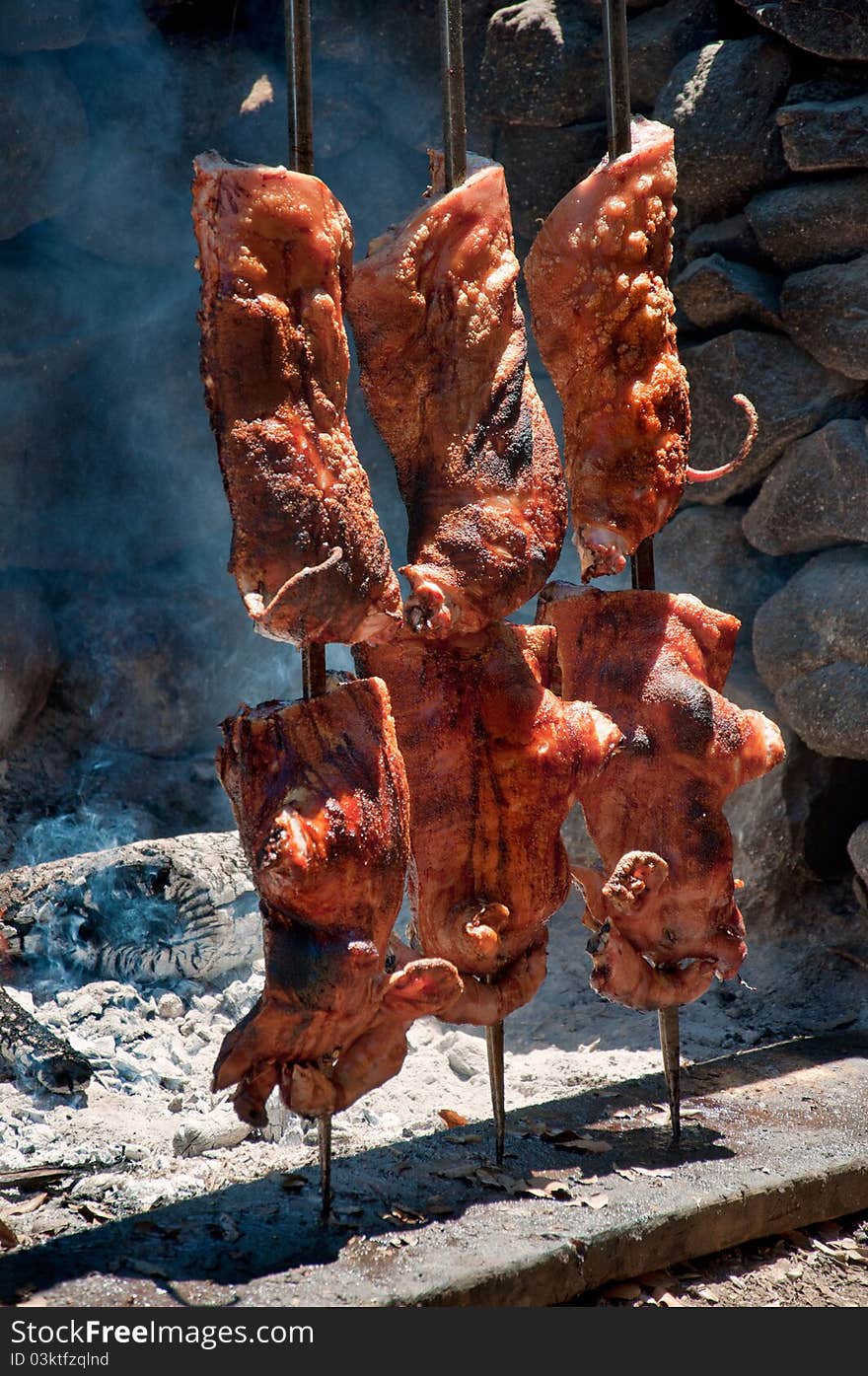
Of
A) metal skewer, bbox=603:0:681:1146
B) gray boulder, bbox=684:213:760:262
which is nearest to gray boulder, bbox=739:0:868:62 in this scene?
gray boulder, bbox=684:213:760:262

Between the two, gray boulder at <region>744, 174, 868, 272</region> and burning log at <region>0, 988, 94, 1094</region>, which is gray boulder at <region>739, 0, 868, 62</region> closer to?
gray boulder at <region>744, 174, 868, 272</region>

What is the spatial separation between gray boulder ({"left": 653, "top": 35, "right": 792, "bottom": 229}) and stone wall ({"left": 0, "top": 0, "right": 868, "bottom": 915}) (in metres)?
0.01

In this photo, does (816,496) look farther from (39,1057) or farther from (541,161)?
(39,1057)

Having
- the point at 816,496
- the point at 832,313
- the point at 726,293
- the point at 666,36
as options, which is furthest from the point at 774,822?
the point at 666,36

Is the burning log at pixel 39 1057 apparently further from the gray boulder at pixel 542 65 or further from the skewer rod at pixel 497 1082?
the gray boulder at pixel 542 65

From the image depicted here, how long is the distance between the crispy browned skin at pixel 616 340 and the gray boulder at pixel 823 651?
2.04m

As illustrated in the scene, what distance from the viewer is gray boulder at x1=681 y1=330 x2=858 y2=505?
16.1 ft

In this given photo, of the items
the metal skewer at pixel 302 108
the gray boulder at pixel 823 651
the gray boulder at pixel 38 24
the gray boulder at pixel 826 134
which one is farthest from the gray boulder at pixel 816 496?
the gray boulder at pixel 38 24

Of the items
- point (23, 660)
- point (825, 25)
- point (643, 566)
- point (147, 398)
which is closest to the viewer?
point (643, 566)

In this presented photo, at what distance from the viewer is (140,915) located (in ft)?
15.4

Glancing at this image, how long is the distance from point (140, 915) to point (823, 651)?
268 cm

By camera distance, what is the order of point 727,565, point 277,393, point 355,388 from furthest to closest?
point 355,388 → point 727,565 → point 277,393

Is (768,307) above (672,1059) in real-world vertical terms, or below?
above

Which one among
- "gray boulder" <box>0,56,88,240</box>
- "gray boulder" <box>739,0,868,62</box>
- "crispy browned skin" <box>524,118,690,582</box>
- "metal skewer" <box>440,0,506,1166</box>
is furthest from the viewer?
"gray boulder" <box>0,56,88,240</box>
